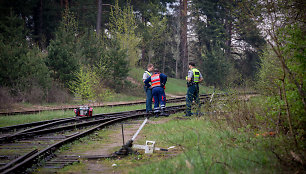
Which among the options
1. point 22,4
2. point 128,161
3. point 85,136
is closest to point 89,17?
point 22,4

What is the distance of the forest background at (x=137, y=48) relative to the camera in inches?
210

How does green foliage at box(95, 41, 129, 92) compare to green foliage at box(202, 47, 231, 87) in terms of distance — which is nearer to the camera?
green foliage at box(95, 41, 129, 92)

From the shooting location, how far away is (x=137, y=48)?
125 feet

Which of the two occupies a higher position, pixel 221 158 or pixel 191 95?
pixel 191 95

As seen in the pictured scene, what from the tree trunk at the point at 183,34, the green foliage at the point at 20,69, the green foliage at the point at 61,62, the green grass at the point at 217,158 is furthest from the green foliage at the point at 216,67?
the green grass at the point at 217,158

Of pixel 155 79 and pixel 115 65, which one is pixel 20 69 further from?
pixel 155 79

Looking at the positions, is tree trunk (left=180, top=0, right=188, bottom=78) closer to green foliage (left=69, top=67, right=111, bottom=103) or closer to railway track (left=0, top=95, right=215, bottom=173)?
green foliage (left=69, top=67, right=111, bottom=103)

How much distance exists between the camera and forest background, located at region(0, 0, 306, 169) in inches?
210

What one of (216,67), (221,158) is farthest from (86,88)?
(216,67)

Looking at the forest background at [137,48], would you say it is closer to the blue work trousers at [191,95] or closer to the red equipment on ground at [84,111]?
the blue work trousers at [191,95]

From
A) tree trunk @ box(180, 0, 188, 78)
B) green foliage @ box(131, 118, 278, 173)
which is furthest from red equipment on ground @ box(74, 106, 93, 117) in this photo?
tree trunk @ box(180, 0, 188, 78)

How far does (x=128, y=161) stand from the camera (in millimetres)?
5965

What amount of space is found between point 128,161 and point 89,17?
38.7m

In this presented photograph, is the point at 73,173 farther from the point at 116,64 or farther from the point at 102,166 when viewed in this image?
the point at 116,64
